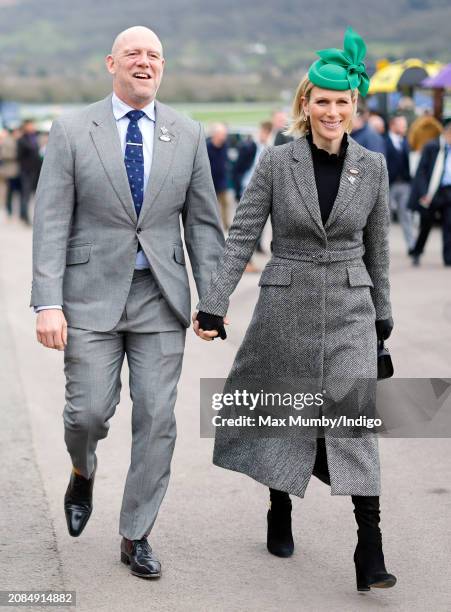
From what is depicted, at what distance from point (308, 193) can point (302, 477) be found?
1.01 m

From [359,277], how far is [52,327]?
43.1 inches

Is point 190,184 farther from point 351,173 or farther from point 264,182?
point 351,173

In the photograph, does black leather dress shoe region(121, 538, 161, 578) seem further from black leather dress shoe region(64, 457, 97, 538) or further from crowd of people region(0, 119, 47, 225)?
crowd of people region(0, 119, 47, 225)

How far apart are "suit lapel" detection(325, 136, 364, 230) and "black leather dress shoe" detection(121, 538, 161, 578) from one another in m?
1.32

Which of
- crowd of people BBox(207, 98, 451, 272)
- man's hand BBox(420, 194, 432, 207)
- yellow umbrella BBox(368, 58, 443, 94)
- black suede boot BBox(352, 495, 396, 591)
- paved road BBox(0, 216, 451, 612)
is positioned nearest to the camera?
black suede boot BBox(352, 495, 396, 591)

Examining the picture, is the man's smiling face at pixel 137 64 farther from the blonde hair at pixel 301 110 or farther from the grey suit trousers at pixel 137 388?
the grey suit trousers at pixel 137 388

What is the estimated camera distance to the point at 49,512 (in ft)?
17.8

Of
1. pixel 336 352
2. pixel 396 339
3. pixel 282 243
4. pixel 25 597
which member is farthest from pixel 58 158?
pixel 396 339

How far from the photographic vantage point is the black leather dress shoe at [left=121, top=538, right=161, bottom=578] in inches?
180

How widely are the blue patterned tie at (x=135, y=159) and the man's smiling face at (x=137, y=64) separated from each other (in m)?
0.08

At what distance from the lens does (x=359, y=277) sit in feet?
14.9

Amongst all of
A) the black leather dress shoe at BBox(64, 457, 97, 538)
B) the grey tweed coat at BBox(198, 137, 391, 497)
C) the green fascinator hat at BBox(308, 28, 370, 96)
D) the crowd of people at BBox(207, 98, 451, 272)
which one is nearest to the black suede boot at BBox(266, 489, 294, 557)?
the grey tweed coat at BBox(198, 137, 391, 497)

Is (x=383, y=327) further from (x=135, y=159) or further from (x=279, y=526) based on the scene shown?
(x=135, y=159)

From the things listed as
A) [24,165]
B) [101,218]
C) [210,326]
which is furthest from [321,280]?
[24,165]
